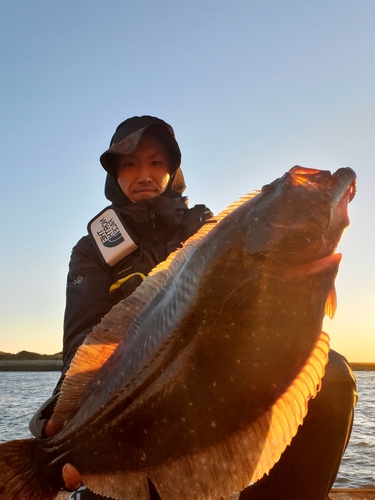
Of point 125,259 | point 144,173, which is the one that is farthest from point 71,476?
point 144,173

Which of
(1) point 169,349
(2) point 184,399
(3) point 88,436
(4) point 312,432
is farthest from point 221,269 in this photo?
(4) point 312,432

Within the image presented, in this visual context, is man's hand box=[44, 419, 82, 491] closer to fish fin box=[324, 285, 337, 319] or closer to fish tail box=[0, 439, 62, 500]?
fish tail box=[0, 439, 62, 500]

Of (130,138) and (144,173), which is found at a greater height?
(130,138)

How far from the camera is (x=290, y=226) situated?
90.5 inches

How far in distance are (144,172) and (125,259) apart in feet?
3.66

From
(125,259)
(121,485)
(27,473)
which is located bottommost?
(121,485)

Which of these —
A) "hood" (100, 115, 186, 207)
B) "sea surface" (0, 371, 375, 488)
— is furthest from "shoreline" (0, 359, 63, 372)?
"hood" (100, 115, 186, 207)

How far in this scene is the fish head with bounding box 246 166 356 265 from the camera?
229cm

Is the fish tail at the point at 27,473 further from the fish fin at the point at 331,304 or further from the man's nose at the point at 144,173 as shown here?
the man's nose at the point at 144,173

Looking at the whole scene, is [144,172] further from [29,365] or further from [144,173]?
[29,365]

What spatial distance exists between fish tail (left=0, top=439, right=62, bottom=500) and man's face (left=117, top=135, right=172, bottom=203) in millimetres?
3041

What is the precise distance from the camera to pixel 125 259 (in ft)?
15.4

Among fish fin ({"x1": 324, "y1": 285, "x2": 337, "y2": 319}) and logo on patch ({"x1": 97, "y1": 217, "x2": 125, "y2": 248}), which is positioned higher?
logo on patch ({"x1": 97, "y1": 217, "x2": 125, "y2": 248})

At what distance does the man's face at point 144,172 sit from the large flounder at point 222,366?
259 centimetres
